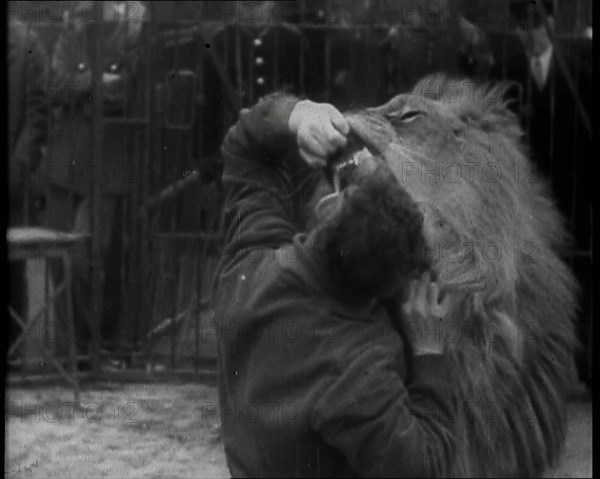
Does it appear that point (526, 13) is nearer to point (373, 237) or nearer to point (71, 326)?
point (373, 237)

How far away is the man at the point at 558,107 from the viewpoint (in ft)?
3.58

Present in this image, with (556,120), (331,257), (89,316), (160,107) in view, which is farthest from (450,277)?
(89,316)

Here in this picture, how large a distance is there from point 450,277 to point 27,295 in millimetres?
638

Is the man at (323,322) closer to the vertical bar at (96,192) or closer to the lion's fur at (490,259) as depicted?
the lion's fur at (490,259)

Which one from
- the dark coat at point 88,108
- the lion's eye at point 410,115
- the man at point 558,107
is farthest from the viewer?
the dark coat at point 88,108

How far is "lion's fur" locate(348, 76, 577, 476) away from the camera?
95 centimetres

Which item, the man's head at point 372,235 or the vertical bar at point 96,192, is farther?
the vertical bar at point 96,192

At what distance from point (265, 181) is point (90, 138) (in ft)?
1.25

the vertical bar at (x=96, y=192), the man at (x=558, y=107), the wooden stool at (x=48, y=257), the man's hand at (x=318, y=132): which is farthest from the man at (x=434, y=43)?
the wooden stool at (x=48, y=257)

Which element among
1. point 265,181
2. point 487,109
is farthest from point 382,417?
point 487,109

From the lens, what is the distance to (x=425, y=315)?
93 centimetres

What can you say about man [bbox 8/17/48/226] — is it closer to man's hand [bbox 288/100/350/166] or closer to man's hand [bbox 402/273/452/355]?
man's hand [bbox 288/100/350/166]

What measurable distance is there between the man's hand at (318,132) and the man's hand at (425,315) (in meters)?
0.16

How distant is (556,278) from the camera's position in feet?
3.42
